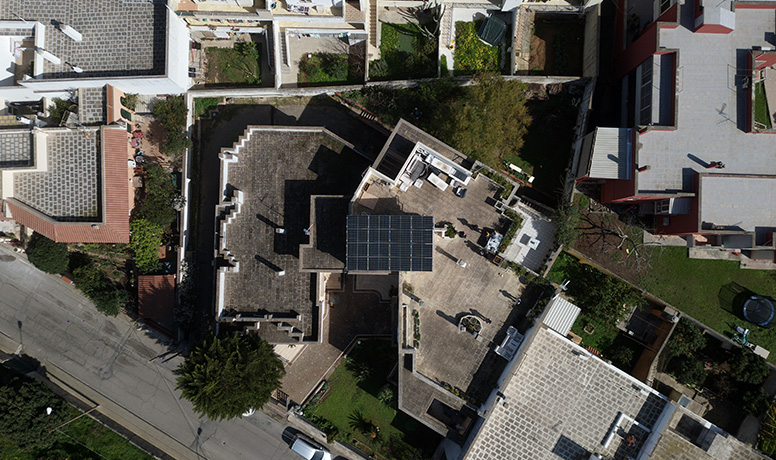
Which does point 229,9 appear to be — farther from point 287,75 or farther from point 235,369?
point 235,369

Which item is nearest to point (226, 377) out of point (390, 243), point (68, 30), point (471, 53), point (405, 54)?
point (390, 243)

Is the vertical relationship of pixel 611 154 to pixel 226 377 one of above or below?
above

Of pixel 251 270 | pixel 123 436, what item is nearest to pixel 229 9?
pixel 251 270

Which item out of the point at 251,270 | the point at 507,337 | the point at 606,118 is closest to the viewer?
the point at 507,337

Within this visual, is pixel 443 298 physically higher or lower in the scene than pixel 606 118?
lower

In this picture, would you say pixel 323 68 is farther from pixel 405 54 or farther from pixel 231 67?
pixel 231 67

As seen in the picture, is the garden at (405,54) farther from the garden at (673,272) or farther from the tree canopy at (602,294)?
the tree canopy at (602,294)
